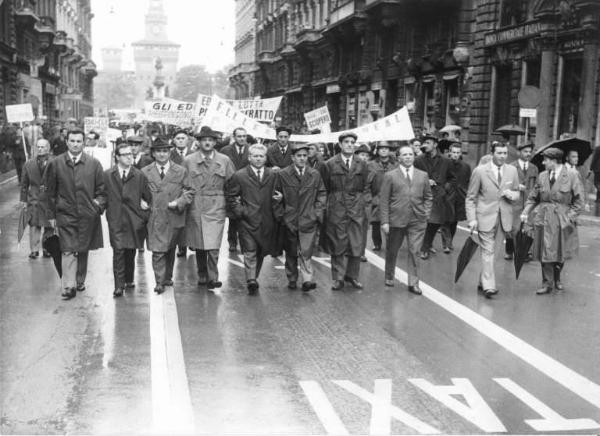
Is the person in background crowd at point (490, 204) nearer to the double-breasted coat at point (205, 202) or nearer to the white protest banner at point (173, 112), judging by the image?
the double-breasted coat at point (205, 202)

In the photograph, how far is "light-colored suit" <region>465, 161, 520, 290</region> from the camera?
9.92 metres

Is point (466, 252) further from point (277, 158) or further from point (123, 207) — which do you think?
point (277, 158)

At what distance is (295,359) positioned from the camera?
6.99 m

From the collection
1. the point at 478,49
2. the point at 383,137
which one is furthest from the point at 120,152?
the point at 478,49

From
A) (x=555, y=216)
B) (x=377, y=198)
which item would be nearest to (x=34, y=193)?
(x=377, y=198)

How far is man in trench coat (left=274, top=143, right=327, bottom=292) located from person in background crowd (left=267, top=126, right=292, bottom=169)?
394 centimetres

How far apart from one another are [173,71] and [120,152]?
181253mm

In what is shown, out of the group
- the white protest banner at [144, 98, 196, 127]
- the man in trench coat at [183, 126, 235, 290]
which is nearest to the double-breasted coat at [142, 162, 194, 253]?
the man in trench coat at [183, 126, 235, 290]

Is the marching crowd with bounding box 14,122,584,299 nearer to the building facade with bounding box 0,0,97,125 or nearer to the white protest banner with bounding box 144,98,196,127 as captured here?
the white protest banner with bounding box 144,98,196,127

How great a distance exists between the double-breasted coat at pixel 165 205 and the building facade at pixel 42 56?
2512cm

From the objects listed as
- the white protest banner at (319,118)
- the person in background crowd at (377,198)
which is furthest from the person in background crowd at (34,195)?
the white protest banner at (319,118)

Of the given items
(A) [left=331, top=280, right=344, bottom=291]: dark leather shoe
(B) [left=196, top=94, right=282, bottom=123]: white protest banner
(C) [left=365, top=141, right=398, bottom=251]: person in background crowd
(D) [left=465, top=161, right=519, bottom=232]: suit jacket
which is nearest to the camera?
(D) [left=465, top=161, right=519, bottom=232]: suit jacket

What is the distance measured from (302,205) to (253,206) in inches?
23.5

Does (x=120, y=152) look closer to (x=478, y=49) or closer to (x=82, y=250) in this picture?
(x=82, y=250)
